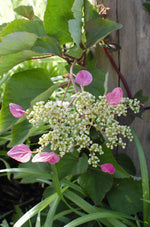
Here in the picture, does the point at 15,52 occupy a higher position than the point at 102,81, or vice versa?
the point at 15,52

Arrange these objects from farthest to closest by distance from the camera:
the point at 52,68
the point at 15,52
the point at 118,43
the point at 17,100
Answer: the point at 52,68, the point at 118,43, the point at 17,100, the point at 15,52

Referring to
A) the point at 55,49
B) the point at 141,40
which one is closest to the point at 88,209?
the point at 55,49

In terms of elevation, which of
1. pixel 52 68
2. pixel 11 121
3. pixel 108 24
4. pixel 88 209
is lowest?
pixel 88 209

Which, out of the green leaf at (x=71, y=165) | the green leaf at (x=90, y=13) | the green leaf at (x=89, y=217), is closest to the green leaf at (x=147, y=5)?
the green leaf at (x=90, y=13)

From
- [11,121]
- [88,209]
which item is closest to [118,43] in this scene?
[11,121]

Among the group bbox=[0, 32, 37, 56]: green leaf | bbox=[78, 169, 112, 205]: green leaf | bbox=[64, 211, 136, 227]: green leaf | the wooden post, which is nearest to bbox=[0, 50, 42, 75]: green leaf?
bbox=[0, 32, 37, 56]: green leaf

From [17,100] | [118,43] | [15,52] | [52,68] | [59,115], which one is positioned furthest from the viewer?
[52,68]

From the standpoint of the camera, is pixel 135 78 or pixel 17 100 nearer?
pixel 17 100

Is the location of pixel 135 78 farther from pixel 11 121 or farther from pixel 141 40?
pixel 11 121
